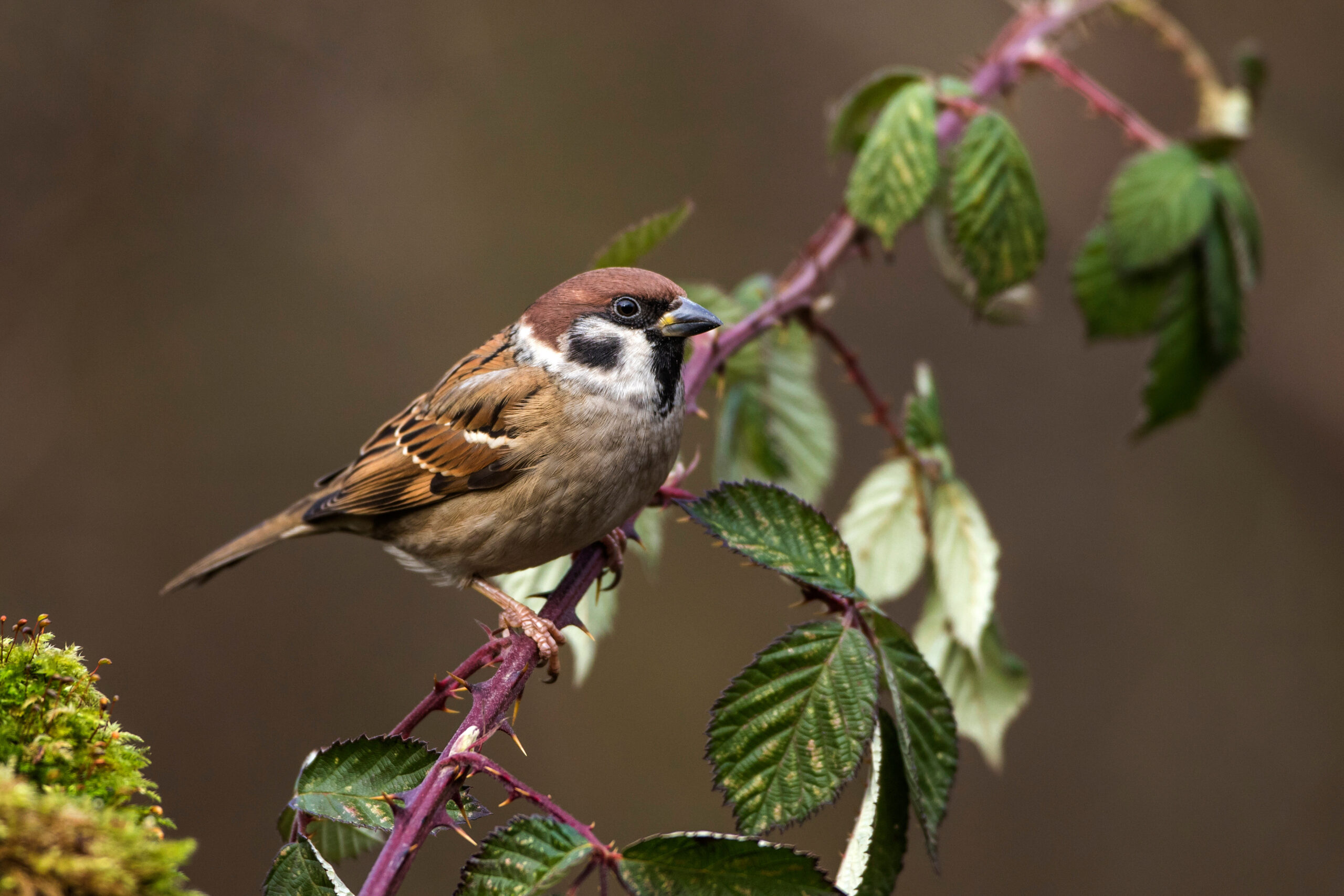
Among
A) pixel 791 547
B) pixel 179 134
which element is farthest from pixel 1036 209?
pixel 179 134

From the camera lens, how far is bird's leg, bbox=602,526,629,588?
2.28 meters

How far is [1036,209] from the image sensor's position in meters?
2.10

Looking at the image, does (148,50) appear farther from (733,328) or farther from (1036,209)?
(1036,209)

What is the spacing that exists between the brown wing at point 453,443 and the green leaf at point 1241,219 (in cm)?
165

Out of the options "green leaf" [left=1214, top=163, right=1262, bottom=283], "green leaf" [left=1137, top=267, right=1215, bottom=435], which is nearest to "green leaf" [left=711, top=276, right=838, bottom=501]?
"green leaf" [left=1137, top=267, right=1215, bottom=435]

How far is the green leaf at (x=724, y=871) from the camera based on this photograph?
1.22 metres

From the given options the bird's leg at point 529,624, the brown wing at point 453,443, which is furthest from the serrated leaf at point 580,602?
the brown wing at point 453,443

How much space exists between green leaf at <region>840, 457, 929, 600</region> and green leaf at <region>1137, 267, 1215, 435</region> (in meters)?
0.69

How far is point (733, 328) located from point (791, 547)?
2.17ft

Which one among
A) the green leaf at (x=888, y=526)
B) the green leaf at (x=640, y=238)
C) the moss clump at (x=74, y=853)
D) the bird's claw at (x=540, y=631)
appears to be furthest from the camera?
the green leaf at (x=888, y=526)

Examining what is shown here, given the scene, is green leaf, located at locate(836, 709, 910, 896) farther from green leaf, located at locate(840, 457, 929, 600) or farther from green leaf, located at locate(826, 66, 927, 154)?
green leaf, located at locate(826, 66, 927, 154)

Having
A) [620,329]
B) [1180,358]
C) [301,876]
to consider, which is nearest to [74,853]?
[301,876]

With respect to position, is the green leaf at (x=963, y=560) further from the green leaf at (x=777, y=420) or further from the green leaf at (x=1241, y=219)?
the green leaf at (x=1241, y=219)

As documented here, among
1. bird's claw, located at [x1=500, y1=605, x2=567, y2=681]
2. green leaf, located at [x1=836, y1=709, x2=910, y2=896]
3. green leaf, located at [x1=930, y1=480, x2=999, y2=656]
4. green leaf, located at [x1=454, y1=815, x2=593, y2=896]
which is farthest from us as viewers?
green leaf, located at [x1=930, y1=480, x2=999, y2=656]
